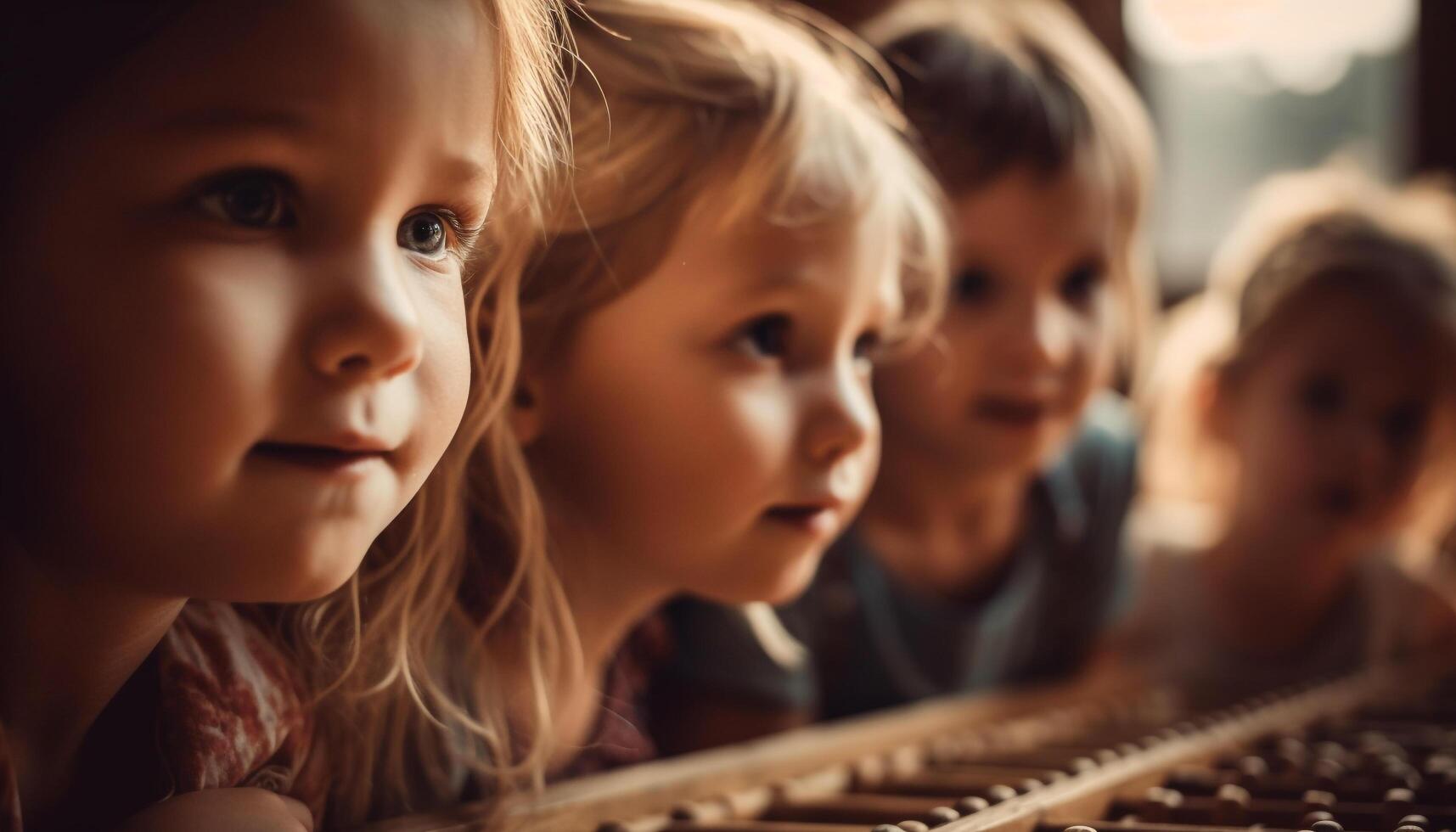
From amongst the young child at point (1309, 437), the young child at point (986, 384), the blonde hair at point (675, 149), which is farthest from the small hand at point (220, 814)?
the young child at point (1309, 437)

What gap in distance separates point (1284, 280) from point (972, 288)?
0.48m

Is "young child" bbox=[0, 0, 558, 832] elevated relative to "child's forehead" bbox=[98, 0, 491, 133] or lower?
lower

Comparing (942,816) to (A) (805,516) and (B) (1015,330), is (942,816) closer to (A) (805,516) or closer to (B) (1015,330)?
(A) (805,516)

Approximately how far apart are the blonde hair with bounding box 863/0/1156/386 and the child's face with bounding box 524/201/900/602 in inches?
9.9

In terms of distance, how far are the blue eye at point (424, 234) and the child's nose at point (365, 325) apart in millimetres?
38

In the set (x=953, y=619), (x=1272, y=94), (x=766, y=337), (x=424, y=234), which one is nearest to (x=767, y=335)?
(x=766, y=337)

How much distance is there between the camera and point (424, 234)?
1.49 feet

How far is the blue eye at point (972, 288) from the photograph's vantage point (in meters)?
0.88

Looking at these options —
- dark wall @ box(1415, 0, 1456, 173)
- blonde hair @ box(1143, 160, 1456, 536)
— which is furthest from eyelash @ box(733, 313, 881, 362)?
dark wall @ box(1415, 0, 1456, 173)

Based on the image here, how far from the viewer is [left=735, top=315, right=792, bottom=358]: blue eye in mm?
629

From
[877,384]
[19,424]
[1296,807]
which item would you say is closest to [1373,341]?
Answer: [877,384]

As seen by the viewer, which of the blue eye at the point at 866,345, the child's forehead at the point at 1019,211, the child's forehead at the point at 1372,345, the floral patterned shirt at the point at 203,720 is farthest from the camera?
the child's forehead at the point at 1372,345

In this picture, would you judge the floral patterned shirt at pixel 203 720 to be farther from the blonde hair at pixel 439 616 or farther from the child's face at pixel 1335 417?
the child's face at pixel 1335 417

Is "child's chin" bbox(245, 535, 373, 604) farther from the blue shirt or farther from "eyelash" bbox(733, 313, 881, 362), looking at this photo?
the blue shirt
